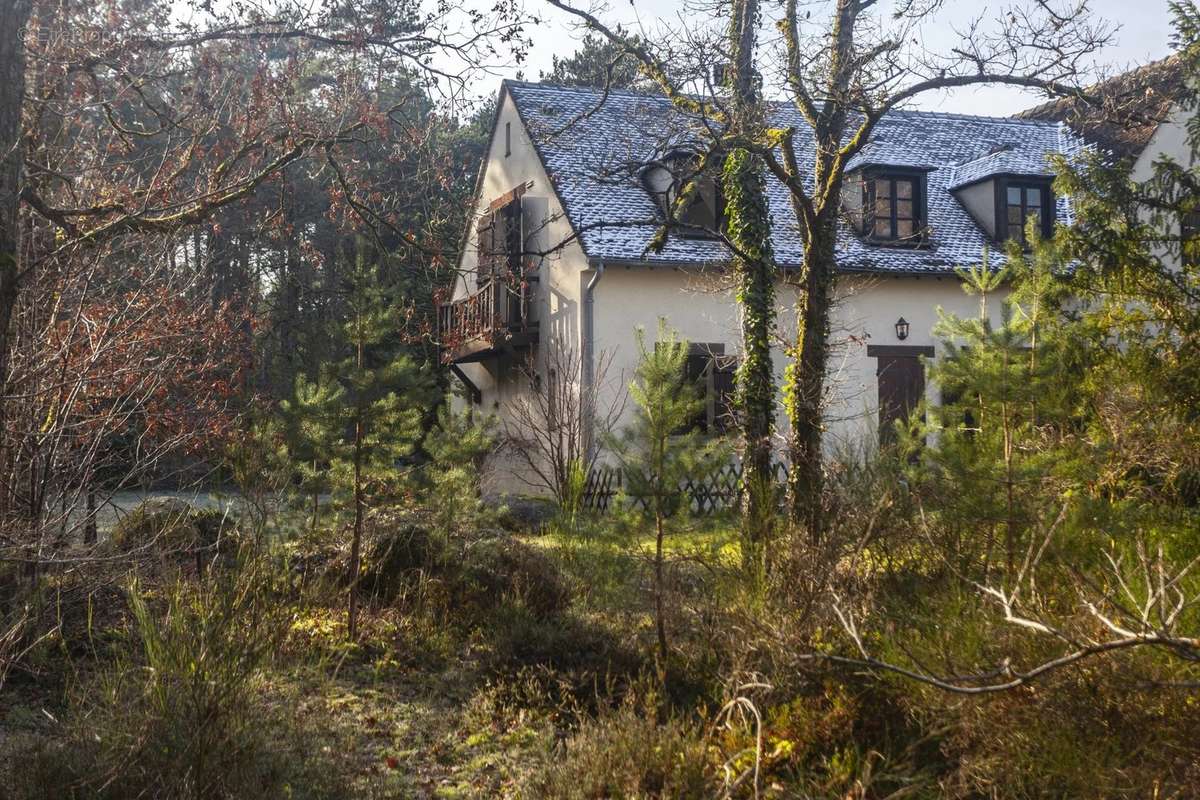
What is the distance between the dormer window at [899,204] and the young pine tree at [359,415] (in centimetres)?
1131

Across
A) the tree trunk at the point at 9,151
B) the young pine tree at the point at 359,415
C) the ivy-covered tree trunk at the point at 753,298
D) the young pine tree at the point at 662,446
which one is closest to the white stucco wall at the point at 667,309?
the ivy-covered tree trunk at the point at 753,298

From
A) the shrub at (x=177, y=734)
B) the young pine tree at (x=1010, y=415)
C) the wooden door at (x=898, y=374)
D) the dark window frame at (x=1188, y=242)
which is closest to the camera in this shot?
the shrub at (x=177, y=734)

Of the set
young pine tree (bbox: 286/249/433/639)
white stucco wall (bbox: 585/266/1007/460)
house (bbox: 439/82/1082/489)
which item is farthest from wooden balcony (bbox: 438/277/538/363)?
young pine tree (bbox: 286/249/433/639)

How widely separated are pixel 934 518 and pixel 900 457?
5.78 feet

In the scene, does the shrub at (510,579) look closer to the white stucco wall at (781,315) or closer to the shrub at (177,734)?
the shrub at (177,734)

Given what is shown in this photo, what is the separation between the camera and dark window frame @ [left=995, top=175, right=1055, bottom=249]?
63.3ft

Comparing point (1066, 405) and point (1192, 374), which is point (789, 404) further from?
point (1192, 374)

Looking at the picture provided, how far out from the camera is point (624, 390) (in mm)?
16984

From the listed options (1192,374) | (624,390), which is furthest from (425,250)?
(624,390)

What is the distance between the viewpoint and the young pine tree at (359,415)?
31.0 ft

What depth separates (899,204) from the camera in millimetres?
19312

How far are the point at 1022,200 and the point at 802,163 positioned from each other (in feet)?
12.4

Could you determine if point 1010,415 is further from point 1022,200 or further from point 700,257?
point 1022,200

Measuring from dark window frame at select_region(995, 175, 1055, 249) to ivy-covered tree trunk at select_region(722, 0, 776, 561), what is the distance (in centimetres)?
657
